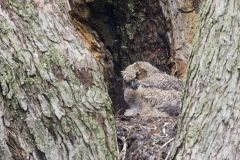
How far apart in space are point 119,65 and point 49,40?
6.73ft

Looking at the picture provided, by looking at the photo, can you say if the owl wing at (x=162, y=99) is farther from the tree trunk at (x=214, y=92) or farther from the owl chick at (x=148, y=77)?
the tree trunk at (x=214, y=92)

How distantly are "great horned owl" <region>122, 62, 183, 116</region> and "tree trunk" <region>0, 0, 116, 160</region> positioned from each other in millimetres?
1435

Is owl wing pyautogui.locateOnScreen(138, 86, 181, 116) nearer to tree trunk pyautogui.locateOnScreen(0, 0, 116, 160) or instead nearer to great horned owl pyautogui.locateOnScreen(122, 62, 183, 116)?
great horned owl pyautogui.locateOnScreen(122, 62, 183, 116)

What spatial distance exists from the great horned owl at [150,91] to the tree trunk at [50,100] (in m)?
1.44

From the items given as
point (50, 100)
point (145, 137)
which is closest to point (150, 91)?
point (145, 137)

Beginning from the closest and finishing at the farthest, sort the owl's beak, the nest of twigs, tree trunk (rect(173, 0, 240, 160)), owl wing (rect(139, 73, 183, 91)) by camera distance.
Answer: tree trunk (rect(173, 0, 240, 160)) < the nest of twigs < owl wing (rect(139, 73, 183, 91)) < the owl's beak

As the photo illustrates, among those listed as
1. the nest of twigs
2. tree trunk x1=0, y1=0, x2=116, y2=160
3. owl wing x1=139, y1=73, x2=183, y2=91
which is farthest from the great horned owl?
tree trunk x1=0, y1=0, x2=116, y2=160

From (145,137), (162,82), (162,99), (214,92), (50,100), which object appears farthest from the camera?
(162,82)

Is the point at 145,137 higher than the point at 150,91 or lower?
lower

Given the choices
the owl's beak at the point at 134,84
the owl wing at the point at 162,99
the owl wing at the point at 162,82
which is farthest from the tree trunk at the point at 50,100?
the owl's beak at the point at 134,84

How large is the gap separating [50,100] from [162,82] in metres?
1.76

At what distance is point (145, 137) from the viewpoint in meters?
3.78

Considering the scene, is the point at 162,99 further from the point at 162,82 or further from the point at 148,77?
the point at 148,77

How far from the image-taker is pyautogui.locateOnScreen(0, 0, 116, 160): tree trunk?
300cm
